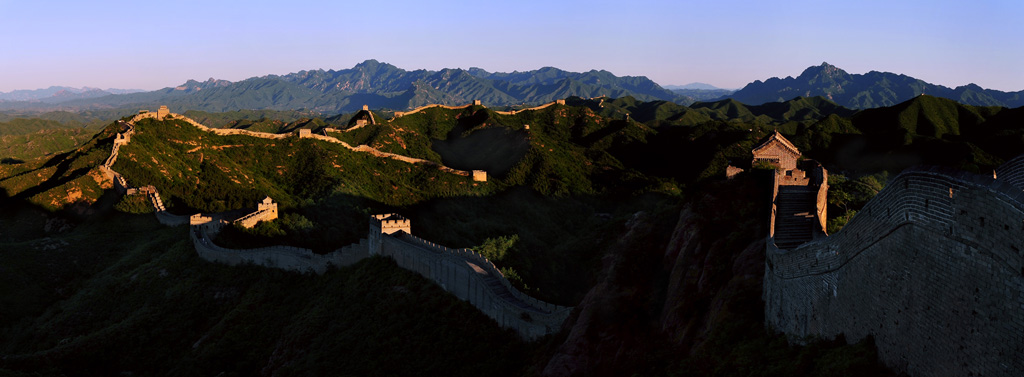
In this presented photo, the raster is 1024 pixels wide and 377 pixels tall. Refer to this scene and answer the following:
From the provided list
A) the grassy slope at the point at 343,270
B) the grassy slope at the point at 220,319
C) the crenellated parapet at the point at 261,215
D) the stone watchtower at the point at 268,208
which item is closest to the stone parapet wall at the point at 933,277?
the grassy slope at the point at 343,270

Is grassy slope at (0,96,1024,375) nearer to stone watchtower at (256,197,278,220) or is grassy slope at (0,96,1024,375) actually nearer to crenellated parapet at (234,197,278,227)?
stone watchtower at (256,197,278,220)

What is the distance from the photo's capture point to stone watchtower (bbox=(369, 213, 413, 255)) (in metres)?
44.6

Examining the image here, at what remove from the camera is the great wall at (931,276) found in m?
10.7

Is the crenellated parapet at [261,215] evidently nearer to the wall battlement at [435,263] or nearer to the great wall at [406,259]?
the great wall at [406,259]

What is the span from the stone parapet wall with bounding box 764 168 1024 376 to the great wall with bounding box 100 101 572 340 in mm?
16354

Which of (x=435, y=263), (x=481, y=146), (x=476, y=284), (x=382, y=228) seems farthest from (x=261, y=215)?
(x=481, y=146)

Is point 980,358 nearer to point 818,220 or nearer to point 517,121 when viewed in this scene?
point 818,220

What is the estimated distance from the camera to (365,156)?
91500mm

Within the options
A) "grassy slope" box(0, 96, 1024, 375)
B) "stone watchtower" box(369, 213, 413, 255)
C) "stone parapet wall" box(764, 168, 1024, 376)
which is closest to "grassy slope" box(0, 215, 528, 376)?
"grassy slope" box(0, 96, 1024, 375)

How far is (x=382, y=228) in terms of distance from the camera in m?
44.6

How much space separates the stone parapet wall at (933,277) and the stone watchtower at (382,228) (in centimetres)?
3228

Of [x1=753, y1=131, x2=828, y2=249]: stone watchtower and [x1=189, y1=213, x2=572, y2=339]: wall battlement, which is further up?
[x1=753, y1=131, x2=828, y2=249]: stone watchtower

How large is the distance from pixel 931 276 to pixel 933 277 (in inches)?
2.5

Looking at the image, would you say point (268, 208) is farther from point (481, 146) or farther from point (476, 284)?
point (481, 146)
